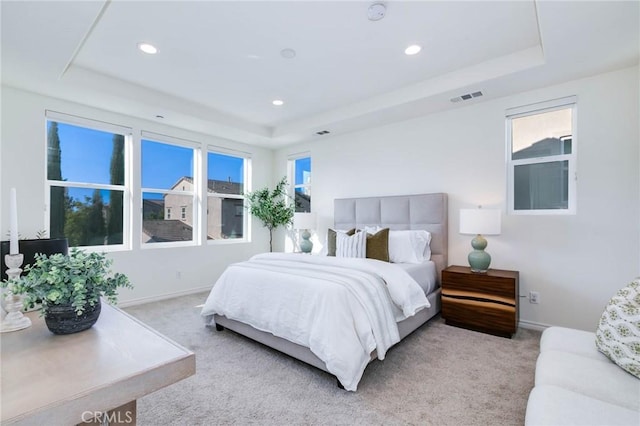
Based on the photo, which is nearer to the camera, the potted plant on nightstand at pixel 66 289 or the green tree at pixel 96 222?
the potted plant on nightstand at pixel 66 289

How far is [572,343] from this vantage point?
1.77m

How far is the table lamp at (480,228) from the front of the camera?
311cm

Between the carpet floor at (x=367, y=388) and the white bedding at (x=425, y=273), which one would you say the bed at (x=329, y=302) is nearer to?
the white bedding at (x=425, y=273)

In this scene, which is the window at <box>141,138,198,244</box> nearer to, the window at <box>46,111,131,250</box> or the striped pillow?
the window at <box>46,111,131,250</box>

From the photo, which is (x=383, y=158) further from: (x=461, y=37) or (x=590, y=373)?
(x=590, y=373)

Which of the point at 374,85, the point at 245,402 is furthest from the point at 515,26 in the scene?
the point at 245,402

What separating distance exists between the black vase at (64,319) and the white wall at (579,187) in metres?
3.67

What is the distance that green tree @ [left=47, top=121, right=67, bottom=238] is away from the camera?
11.8 feet

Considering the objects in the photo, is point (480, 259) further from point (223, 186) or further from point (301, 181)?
point (223, 186)

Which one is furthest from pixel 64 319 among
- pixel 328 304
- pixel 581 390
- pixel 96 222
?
pixel 96 222

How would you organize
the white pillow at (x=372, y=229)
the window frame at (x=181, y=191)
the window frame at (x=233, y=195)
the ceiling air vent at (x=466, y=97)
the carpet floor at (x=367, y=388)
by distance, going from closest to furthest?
the carpet floor at (x=367, y=388)
the ceiling air vent at (x=466, y=97)
the white pillow at (x=372, y=229)
the window frame at (x=181, y=191)
the window frame at (x=233, y=195)

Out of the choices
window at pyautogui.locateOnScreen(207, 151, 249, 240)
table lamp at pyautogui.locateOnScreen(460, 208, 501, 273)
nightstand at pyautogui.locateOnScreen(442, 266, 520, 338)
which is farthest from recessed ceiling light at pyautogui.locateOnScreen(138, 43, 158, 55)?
nightstand at pyautogui.locateOnScreen(442, 266, 520, 338)

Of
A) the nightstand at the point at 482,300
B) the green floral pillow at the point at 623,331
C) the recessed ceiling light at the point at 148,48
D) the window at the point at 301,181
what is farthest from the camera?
the window at the point at 301,181

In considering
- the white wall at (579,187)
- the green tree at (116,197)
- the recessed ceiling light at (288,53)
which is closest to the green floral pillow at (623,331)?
the white wall at (579,187)
